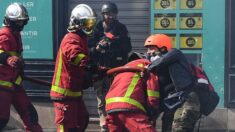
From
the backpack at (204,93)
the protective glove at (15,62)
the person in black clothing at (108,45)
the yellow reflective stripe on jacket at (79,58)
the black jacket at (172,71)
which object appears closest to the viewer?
the black jacket at (172,71)

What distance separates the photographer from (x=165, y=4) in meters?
9.40

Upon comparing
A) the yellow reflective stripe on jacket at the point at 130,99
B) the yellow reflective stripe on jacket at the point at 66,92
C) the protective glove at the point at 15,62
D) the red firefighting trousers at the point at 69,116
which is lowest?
the red firefighting trousers at the point at 69,116

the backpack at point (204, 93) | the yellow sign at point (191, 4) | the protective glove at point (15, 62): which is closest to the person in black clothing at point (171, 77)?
the backpack at point (204, 93)

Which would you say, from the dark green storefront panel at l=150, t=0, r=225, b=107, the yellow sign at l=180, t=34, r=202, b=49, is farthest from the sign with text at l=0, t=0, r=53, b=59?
the yellow sign at l=180, t=34, r=202, b=49

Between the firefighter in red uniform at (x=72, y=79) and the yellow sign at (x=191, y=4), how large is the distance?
9.30 feet

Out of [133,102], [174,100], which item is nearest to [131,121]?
[133,102]

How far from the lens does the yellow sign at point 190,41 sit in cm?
933

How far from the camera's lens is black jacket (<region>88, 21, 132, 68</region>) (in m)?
8.56

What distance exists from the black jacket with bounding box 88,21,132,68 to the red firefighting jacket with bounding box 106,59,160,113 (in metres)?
2.77

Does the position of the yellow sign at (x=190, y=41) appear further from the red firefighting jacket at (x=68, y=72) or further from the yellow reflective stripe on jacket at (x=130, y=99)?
the yellow reflective stripe on jacket at (x=130, y=99)

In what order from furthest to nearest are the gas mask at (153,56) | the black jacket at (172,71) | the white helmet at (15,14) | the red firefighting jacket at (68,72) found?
the white helmet at (15,14) → the red firefighting jacket at (68,72) → the gas mask at (153,56) → the black jacket at (172,71)

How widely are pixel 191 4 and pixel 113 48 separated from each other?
1530 mm

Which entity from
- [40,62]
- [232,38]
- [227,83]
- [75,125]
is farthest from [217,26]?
[75,125]

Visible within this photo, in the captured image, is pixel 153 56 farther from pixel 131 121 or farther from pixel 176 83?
pixel 131 121
